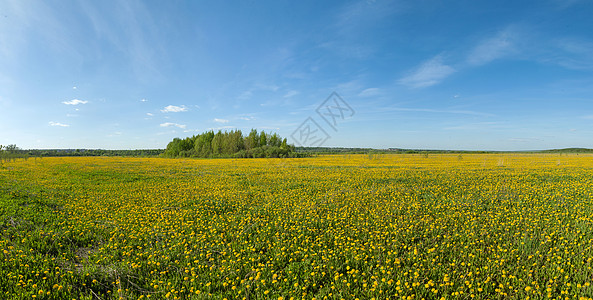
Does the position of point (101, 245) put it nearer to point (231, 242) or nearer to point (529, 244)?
point (231, 242)

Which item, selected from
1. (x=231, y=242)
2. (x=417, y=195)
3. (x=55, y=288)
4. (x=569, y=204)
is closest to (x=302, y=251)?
(x=231, y=242)

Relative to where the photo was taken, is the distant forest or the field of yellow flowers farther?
the distant forest

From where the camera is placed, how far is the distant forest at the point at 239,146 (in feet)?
281

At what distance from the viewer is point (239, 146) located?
297 ft

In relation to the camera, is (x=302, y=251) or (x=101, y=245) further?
(x=101, y=245)

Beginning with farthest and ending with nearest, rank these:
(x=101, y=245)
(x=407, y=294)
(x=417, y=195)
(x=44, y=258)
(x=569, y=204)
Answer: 1. (x=417, y=195)
2. (x=569, y=204)
3. (x=101, y=245)
4. (x=44, y=258)
5. (x=407, y=294)

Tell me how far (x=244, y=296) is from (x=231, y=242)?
7.96 ft

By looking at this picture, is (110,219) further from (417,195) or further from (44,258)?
(417,195)

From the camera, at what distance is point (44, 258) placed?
5.70 meters

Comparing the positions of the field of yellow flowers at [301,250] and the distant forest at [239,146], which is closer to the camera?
the field of yellow flowers at [301,250]

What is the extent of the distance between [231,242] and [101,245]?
3.29 m

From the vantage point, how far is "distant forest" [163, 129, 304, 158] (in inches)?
3366

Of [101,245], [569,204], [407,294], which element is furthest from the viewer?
[569,204]

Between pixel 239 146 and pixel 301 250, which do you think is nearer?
pixel 301 250
